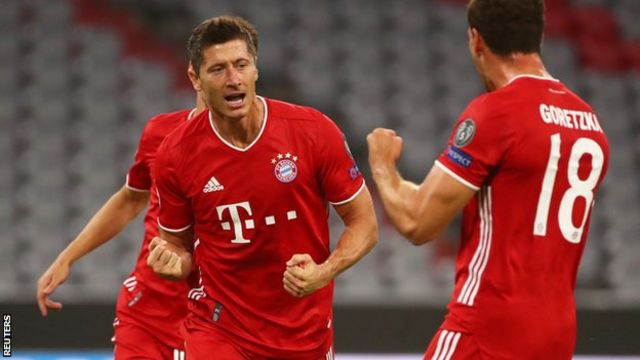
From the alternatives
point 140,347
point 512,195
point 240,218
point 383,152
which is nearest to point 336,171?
point 240,218

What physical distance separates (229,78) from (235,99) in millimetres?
86

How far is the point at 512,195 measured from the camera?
3.61 metres

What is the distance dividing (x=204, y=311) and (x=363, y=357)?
291 cm

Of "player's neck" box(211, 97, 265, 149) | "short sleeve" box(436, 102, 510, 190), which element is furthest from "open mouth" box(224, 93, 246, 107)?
"short sleeve" box(436, 102, 510, 190)

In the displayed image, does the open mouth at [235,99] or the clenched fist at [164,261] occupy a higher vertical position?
the open mouth at [235,99]

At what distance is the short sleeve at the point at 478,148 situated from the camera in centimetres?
357

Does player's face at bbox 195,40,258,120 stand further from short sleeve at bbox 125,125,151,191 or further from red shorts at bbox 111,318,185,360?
red shorts at bbox 111,318,185,360

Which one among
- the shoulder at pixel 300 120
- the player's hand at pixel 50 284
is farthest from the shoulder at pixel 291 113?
the player's hand at pixel 50 284

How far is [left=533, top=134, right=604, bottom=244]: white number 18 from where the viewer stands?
3.59 meters

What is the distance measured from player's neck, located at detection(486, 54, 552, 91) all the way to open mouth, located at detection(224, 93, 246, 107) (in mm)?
1003

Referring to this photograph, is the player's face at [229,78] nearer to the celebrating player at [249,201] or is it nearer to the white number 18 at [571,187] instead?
the celebrating player at [249,201]

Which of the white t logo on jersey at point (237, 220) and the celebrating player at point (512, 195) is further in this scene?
the white t logo on jersey at point (237, 220)

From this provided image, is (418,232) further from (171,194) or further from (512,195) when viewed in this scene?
(171,194)

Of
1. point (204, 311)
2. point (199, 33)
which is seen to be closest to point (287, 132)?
point (199, 33)
